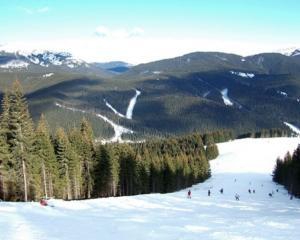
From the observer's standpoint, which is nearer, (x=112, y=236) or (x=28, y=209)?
(x=112, y=236)

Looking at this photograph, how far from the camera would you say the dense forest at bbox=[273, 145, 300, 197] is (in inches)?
3289

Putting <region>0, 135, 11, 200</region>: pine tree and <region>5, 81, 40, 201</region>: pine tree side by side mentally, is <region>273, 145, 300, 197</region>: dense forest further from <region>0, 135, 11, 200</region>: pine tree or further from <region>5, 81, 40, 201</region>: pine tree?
<region>0, 135, 11, 200</region>: pine tree

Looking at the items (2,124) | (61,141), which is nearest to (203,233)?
(2,124)

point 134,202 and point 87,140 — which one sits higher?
point 87,140

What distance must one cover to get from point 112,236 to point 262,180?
359ft

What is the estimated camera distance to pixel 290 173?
318ft

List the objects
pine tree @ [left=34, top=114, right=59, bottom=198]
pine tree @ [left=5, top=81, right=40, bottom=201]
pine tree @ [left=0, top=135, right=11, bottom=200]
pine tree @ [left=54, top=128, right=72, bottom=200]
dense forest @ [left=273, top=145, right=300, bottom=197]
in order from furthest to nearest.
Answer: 1. dense forest @ [left=273, top=145, right=300, bottom=197]
2. pine tree @ [left=54, top=128, right=72, bottom=200]
3. pine tree @ [left=34, top=114, right=59, bottom=198]
4. pine tree @ [left=0, top=135, right=11, bottom=200]
5. pine tree @ [left=5, top=81, right=40, bottom=201]

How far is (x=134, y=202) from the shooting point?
45.7 m

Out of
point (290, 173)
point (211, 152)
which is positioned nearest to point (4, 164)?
point (290, 173)

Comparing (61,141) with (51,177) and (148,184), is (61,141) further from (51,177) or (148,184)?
(148,184)

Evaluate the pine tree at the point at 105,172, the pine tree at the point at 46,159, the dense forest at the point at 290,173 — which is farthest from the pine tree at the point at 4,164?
the dense forest at the point at 290,173

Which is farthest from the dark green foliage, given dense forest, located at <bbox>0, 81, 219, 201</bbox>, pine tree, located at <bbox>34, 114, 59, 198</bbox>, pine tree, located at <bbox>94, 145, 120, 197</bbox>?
pine tree, located at <bbox>34, 114, 59, 198</bbox>

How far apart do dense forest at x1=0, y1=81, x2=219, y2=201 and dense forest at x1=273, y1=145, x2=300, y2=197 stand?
23.5 m

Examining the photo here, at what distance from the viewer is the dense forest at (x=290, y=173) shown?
3289 inches
